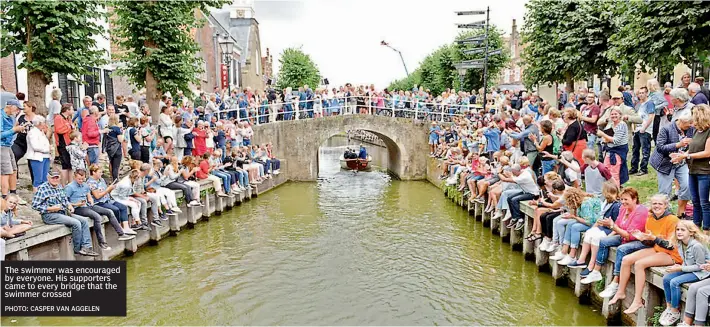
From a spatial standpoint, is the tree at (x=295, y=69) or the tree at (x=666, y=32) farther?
the tree at (x=295, y=69)

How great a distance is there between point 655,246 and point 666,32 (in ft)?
17.5

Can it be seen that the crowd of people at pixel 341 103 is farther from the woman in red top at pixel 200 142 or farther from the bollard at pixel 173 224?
the bollard at pixel 173 224

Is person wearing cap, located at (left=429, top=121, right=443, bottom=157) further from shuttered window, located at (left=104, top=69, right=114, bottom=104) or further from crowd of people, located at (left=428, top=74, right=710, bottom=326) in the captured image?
shuttered window, located at (left=104, top=69, right=114, bottom=104)

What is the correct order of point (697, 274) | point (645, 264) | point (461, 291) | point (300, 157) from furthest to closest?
point (300, 157) < point (461, 291) < point (645, 264) < point (697, 274)

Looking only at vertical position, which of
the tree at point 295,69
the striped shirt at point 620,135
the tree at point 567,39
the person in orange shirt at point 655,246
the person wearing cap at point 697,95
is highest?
the tree at point 295,69

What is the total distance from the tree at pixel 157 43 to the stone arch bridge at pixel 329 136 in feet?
20.2

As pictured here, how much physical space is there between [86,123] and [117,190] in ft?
6.33

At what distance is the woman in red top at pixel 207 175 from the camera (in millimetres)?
14805

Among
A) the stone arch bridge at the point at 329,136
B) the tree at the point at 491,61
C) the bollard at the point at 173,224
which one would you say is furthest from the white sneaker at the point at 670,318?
the tree at the point at 491,61

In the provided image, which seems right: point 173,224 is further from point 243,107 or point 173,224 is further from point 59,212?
point 243,107

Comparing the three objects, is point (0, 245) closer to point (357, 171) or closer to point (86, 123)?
point (86, 123)

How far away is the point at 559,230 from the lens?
338 inches

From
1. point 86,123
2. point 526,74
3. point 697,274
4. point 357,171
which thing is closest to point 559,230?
point 697,274

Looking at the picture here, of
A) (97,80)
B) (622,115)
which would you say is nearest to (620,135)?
(622,115)
